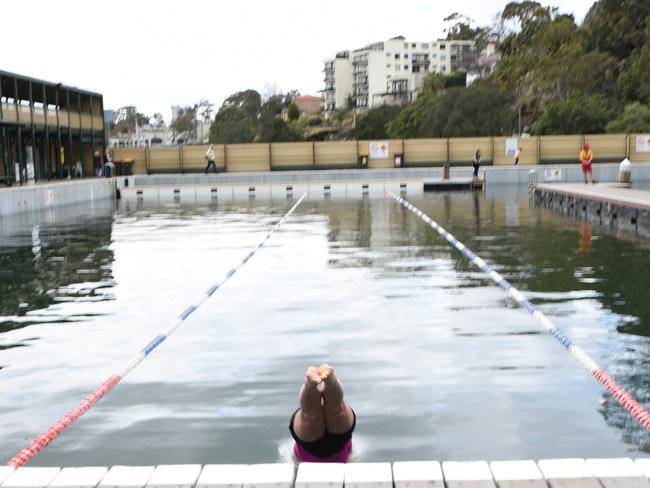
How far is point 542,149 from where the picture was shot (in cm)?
4662

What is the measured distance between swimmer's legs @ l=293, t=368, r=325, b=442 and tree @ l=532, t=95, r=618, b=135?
6702 cm

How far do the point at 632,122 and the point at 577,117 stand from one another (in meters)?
6.54

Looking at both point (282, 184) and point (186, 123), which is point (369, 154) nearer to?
point (282, 184)

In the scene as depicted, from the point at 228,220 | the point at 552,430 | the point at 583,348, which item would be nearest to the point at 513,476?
the point at 552,430

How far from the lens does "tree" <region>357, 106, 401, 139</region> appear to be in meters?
115

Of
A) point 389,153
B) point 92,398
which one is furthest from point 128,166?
point 92,398

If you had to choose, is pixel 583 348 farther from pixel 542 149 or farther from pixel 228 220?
pixel 542 149

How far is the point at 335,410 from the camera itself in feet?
15.1

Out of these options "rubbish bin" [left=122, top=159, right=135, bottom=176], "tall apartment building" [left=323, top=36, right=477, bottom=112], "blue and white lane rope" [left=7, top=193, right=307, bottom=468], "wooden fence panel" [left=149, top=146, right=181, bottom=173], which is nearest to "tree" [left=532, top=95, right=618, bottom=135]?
"wooden fence panel" [left=149, top=146, right=181, bottom=173]

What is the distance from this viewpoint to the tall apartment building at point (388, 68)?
169125mm

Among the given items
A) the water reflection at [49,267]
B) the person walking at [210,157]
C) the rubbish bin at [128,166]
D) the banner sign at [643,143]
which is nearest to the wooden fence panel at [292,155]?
the person walking at [210,157]

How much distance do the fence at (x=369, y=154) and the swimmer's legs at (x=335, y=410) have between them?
42.8 m

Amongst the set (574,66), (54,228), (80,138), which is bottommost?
(54,228)

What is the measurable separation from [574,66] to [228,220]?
68.9 m
